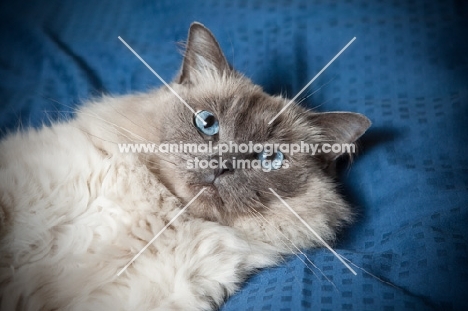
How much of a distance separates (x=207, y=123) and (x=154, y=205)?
12.4 inches

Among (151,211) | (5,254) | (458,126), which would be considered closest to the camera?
(5,254)

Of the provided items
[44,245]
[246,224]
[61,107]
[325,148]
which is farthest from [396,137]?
[61,107]

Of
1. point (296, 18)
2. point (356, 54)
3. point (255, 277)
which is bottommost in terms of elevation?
point (255, 277)

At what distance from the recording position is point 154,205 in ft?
4.34

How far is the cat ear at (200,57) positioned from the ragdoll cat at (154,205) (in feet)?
0.04

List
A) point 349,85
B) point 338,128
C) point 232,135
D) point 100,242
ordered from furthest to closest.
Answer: point 349,85 < point 338,128 < point 232,135 < point 100,242

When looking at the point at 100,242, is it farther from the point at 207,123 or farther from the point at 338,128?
the point at 338,128

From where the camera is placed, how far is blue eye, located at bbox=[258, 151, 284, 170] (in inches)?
56.1

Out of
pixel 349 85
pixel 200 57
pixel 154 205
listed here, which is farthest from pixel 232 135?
pixel 349 85

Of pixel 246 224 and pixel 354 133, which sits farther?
pixel 354 133

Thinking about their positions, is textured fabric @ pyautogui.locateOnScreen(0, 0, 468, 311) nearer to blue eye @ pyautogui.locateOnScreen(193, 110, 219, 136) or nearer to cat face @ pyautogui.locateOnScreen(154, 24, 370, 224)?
cat face @ pyautogui.locateOnScreen(154, 24, 370, 224)

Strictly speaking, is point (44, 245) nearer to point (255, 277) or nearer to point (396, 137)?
point (255, 277)

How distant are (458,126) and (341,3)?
2.81 feet

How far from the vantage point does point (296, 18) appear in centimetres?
222
